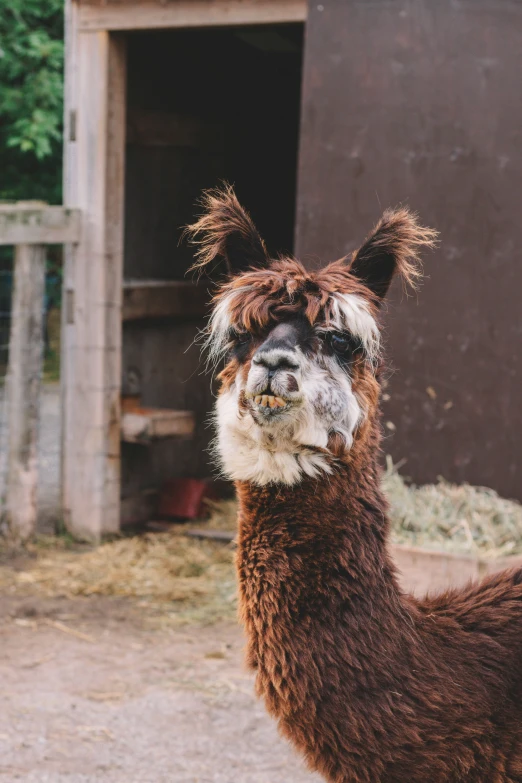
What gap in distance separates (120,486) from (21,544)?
870mm

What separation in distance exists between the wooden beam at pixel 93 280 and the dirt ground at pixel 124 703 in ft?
3.81

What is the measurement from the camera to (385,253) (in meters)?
2.74

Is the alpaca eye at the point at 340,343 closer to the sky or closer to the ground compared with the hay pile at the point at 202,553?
closer to the sky

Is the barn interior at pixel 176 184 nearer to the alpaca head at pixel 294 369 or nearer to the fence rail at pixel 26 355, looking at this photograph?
the fence rail at pixel 26 355

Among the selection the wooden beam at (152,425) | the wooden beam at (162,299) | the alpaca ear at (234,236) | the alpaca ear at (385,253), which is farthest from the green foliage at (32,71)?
the alpaca ear at (385,253)

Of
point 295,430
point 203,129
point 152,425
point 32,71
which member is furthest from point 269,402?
point 32,71

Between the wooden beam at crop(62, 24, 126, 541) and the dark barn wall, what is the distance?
1.41 m

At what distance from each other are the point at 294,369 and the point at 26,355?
14.3 feet

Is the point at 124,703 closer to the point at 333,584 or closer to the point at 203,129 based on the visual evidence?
the point at 333,584

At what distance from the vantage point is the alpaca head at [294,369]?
2.36 metres

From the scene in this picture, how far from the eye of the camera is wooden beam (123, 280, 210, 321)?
7.09 metres

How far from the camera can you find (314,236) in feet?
19.9

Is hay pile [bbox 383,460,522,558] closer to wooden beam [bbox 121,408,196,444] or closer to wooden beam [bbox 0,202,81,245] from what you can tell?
wooden beam [bbox 121,408,196,444]

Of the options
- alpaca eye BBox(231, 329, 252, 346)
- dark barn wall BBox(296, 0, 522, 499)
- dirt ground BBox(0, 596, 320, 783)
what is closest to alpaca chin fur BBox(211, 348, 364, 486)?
alpaca eye BBox(231, 329, 252, 346)
